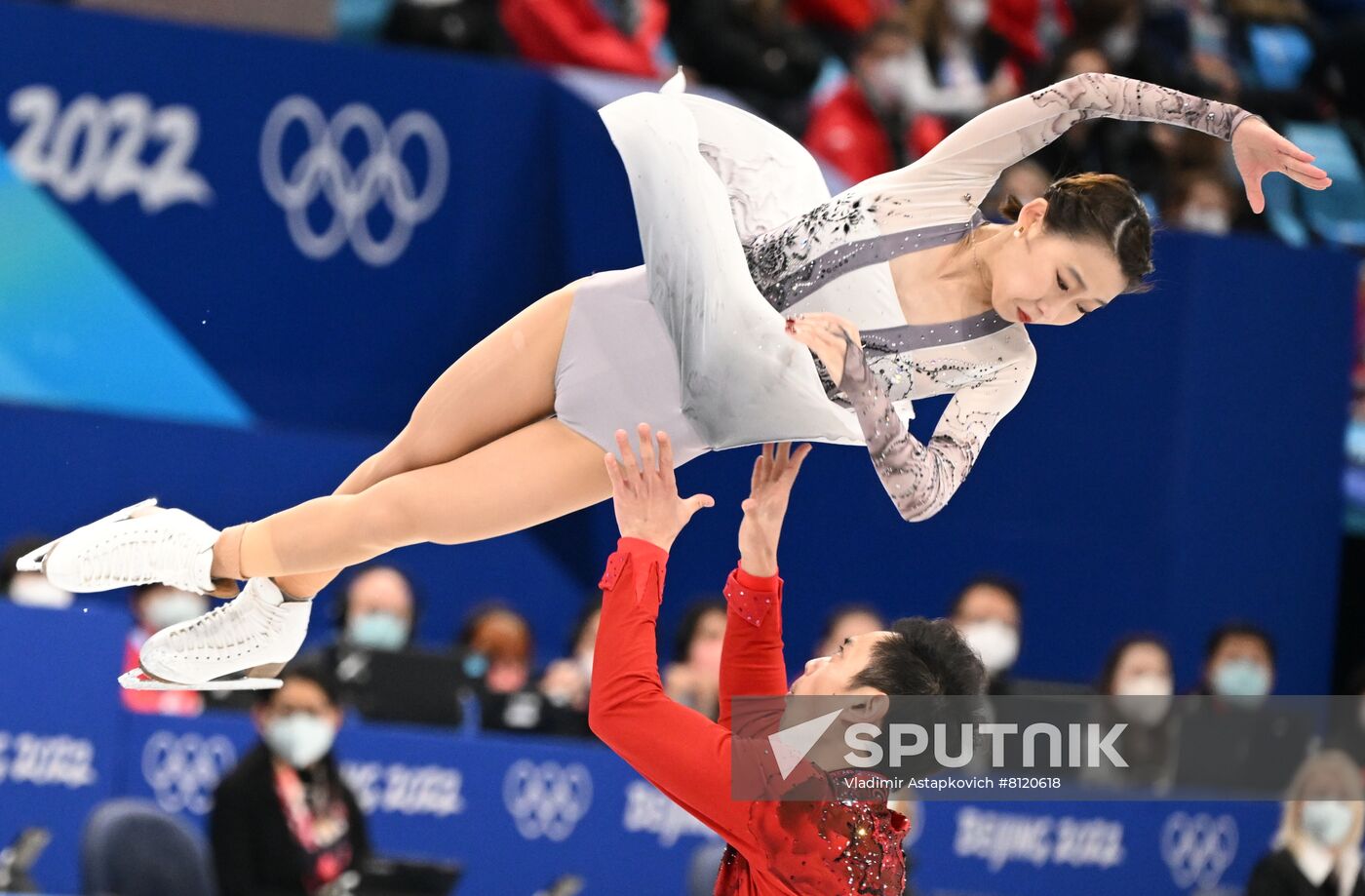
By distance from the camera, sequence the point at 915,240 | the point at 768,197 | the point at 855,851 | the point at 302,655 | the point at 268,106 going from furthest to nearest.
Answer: the point at 268,106 < the point at 302,655 < the point at 768,197 < the point at 915,240 < the point at 855,851

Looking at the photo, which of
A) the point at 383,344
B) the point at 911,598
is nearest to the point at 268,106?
the point at 383,344

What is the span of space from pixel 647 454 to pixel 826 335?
366 mm

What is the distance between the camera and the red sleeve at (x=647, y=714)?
3289 millimetres

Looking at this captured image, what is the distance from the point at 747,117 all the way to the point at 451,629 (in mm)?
4565

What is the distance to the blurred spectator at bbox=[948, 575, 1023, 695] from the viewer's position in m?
7.15

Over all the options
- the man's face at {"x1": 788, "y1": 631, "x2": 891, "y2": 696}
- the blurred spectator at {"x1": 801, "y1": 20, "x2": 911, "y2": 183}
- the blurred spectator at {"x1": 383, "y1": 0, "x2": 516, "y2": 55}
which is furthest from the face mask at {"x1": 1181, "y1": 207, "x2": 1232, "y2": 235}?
the man's face at {"x1": 788, "y1": 631, "x2": 891, "y2": 696}

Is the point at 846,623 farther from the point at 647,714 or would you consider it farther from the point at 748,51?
the point at 647,714

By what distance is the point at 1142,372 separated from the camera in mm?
7688

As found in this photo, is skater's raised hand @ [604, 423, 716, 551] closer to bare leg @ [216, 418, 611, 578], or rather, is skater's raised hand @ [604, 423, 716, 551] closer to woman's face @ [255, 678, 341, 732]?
bare leg @ [216, 418, 611, 578]

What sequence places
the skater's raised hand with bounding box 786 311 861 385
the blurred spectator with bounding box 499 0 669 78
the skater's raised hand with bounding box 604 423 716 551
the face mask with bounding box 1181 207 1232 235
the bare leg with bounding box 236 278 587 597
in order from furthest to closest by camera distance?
the face mask with bounding box 1181 207 1232 235 < the blurred spectator with bounding box 499 0 669 78 < the bare leg with bounding box 236 278 587 597 < the skater's raised hand with bounding box 604 423 716 551 < the skater's raised hand with bounding box 786 311 861 385

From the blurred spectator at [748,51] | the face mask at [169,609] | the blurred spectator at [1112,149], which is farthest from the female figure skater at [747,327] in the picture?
the blurred spectator at [1112,149]

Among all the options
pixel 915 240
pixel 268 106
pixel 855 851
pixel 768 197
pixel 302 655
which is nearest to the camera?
pixel 855 851

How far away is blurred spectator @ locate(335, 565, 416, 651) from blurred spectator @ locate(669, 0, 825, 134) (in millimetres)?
3152

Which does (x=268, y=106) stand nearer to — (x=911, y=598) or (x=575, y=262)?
(x=575, y=262)
